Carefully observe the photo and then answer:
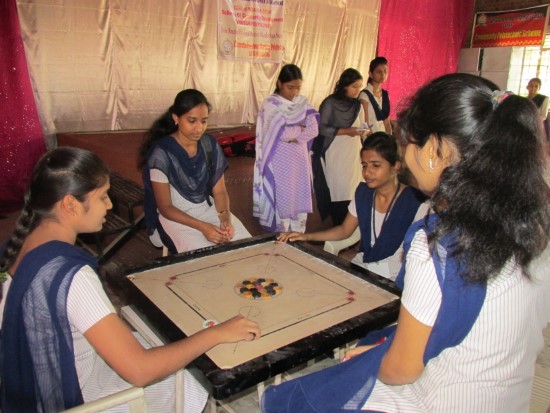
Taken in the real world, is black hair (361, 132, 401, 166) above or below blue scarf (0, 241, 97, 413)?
above

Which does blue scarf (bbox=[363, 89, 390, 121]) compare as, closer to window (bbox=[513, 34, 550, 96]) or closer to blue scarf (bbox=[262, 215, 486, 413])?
blue scarf (bbox=[262, 215, 486, 413])

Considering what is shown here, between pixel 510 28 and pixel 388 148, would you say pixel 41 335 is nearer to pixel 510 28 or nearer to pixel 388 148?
pixel 388 148

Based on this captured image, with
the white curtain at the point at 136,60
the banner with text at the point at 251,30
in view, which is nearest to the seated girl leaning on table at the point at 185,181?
the white curtain at the point at 136,60

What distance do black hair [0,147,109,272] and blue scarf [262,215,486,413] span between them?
806mm

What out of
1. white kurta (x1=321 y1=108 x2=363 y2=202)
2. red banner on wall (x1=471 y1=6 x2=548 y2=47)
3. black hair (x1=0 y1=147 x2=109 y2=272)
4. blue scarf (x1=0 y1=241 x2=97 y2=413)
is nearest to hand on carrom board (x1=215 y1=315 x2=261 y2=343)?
blue scarf (x1=0 y1=241 x2=97 y2=413)

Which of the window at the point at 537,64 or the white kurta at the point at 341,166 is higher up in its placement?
the window at the point at 537,64

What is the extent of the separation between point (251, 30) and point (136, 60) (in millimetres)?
1713

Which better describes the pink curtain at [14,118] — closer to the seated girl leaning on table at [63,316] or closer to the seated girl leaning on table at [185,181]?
the seated girl leaning on table at [185,181]

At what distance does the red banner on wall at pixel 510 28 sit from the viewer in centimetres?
881

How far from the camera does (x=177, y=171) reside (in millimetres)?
2697

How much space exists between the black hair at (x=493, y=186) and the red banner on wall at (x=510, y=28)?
9683 millimetres

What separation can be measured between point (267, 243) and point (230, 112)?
4485mm

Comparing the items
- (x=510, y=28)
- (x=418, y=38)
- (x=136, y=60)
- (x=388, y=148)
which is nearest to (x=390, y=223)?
(x=388, y=148)

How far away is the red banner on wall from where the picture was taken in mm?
8812
